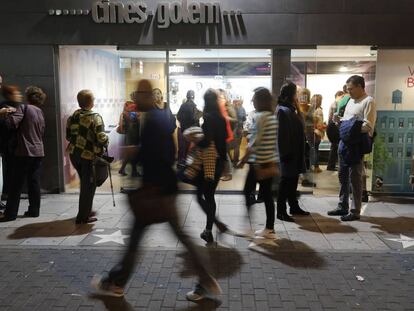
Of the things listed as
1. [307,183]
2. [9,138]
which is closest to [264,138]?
[307,183]

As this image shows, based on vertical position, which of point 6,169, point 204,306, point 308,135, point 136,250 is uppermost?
point 308,135

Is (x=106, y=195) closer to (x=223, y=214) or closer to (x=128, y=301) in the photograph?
(x=223, y=214)

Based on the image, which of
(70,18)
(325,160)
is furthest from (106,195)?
(325,160)

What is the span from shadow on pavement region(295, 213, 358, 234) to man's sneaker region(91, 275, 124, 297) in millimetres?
2995

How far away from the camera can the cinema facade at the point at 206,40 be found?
8.02m

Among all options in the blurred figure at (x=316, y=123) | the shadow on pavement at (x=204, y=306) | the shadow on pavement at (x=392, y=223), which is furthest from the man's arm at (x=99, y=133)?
the blurred figure at (x=316, y=123)

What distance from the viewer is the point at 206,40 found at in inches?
320

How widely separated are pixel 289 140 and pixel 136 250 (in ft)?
9.54

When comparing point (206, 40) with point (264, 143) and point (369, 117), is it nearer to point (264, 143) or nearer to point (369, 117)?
point (369, 117)

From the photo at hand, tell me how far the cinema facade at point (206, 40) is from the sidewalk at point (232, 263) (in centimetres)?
163

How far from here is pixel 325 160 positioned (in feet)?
37.0

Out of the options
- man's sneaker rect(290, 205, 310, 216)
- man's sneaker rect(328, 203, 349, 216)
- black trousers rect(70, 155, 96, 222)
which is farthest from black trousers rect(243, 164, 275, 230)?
black trousers rect(70, 155, 96, 222)

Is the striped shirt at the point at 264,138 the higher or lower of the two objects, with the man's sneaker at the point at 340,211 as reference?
higher

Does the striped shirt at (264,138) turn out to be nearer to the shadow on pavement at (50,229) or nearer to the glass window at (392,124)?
the shadow on pavement at (50,229)
